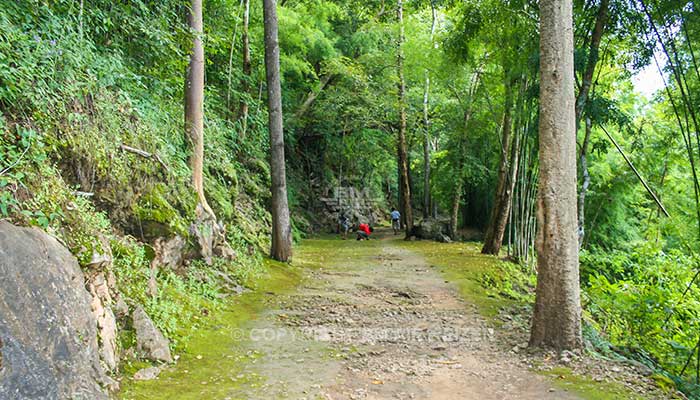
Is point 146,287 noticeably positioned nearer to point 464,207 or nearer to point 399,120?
point 399,120

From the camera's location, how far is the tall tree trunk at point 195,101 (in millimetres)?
7734

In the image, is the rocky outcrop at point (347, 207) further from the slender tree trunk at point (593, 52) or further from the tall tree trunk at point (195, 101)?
the slender tree trunk at point (593, 52)

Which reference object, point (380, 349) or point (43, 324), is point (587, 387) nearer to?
point (380, 349)

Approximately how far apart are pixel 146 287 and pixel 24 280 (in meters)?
2.03

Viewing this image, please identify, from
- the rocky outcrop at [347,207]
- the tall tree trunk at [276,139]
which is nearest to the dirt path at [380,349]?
the tall tree trunk at [276,139]

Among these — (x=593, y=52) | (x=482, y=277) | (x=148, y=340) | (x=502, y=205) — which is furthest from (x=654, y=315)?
(x=502, y=205)

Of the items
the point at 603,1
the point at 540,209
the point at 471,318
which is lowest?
the point at 471,318

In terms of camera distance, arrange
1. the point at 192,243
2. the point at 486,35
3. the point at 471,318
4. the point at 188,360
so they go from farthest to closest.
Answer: the point at 486,35 < the point at 192,243 < the point at 471,318 < the point at 188,360

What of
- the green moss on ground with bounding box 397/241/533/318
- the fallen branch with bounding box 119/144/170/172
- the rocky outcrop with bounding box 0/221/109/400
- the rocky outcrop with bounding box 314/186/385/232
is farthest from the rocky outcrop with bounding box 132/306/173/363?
the rocky outcrop with bounding box 314/186/385/232

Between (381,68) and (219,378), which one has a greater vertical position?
(381,68)

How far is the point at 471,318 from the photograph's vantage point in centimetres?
634

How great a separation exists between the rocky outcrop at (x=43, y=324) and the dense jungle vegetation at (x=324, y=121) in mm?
265

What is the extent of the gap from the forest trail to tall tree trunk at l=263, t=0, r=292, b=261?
1740 millimetres

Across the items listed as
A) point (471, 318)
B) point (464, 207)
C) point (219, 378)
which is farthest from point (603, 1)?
point (464, 207)
